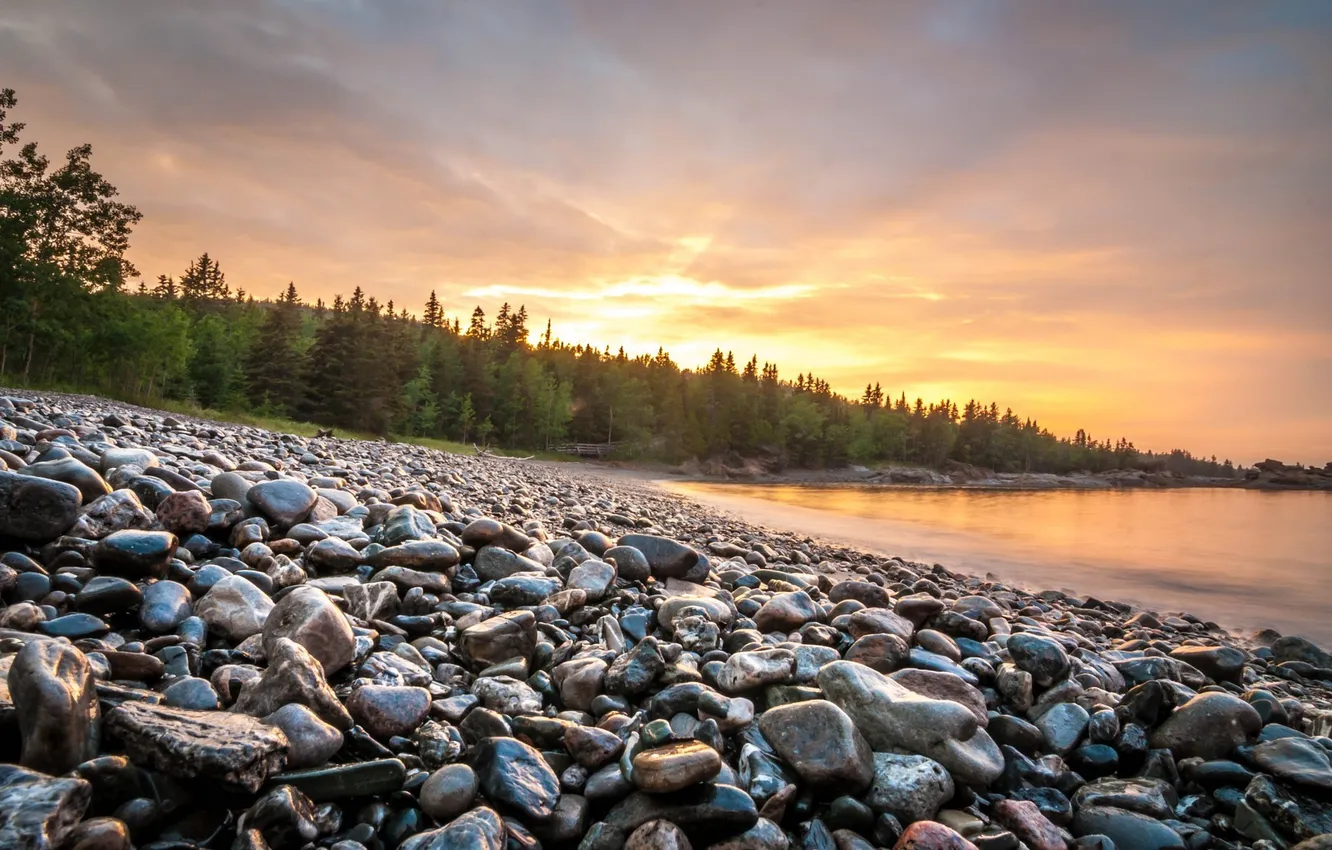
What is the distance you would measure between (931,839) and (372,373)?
147ft

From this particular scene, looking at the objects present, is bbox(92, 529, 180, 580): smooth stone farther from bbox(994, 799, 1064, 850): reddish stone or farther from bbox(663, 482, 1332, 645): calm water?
bbox(663, 482, 1332, 645): calm water

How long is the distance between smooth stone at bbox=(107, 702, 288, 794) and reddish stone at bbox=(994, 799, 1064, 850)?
2.58m

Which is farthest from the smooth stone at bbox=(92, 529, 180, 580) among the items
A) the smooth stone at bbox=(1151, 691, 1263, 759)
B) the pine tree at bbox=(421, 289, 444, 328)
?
the pine tree at bbox=(421, 289, 444, 328)

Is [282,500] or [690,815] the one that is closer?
[690,815]

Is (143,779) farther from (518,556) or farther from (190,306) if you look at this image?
(190,306)

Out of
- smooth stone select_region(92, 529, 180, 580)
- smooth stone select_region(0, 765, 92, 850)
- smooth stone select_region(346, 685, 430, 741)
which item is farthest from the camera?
smooth stone select_region(92, 529, 180, 580)

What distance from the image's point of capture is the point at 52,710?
170 cm

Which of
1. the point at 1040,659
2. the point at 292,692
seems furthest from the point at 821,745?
the point at 292,692

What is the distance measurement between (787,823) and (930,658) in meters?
1.64

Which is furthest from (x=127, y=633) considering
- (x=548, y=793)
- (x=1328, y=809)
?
(x=1328, y=809)

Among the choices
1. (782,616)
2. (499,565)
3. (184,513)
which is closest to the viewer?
(184,513)

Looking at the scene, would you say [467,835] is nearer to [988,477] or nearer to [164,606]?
[164,606]

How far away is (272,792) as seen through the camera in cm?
176

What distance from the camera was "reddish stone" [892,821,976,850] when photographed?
80.3 inches
